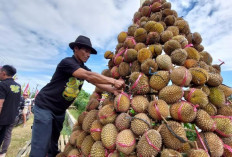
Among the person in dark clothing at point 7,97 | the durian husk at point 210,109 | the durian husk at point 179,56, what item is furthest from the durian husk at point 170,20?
the person in dark clothing at point 7,97

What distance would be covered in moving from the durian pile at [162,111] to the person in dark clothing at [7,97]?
10.0 feet

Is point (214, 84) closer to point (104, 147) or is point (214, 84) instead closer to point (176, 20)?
point (176, 20)

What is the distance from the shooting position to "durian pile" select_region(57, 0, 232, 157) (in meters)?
1.38

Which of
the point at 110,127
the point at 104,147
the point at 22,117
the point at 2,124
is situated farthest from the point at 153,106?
the point at 22,117

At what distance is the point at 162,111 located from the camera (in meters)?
1.44

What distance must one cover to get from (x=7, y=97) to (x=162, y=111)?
427 cm

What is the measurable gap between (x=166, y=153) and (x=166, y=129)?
0.71 feet

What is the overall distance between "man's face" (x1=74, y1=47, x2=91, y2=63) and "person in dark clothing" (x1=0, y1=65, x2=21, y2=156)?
2617mm

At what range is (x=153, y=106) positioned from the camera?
4.89ft

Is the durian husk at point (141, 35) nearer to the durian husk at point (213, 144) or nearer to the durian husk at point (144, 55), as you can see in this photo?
the durian husk at point (144, 55)

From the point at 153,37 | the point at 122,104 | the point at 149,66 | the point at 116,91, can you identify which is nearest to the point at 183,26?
the point at 153,37

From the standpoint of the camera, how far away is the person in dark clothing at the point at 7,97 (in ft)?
13.0

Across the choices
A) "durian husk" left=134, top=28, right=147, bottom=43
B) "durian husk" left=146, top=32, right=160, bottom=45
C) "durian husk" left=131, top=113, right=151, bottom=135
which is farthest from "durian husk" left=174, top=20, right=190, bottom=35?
"durian husk" left=131, top=113, right=151, bottom=135

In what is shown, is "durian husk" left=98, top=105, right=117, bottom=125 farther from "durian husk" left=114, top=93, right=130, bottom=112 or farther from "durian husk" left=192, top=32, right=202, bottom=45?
"durian husk" left=192, top=32, right=202, bottom=45
